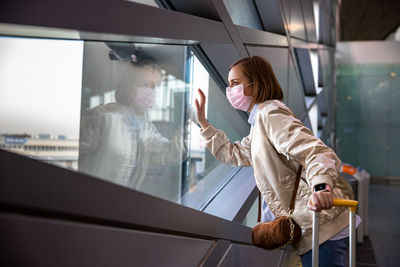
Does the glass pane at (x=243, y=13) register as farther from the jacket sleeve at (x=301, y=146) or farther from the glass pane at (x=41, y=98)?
the glass pane at (x=41, y=98)

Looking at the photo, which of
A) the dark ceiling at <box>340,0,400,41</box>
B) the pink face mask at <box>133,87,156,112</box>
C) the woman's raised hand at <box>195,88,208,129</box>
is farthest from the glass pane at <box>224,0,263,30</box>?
the dark ceiling at <box>340,0,400,41</box>

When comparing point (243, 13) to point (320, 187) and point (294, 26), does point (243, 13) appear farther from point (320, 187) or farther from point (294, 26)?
point (320, 187)

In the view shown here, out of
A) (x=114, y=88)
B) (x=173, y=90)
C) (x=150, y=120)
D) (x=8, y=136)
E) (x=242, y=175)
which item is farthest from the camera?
(x=242, y=175)

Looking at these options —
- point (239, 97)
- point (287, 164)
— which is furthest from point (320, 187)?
point (239, 97)

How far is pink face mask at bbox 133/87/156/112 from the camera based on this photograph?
77.5 inches

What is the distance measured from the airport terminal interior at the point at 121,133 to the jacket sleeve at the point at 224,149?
16 centimetres

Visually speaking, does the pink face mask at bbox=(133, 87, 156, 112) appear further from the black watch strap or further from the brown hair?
the black watch strap

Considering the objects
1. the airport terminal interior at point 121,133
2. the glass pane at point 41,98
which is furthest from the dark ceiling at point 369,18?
the glass pane at point 41,98

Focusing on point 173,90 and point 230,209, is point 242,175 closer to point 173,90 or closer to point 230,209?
point 230,209

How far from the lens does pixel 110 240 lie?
134cm

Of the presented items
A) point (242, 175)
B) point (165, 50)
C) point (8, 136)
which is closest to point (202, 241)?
point (165, 50)

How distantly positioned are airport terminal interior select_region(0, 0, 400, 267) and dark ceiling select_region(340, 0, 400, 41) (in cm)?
1725

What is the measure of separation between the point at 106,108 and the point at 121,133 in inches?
6.3

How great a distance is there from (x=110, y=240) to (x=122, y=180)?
55 centimetres
